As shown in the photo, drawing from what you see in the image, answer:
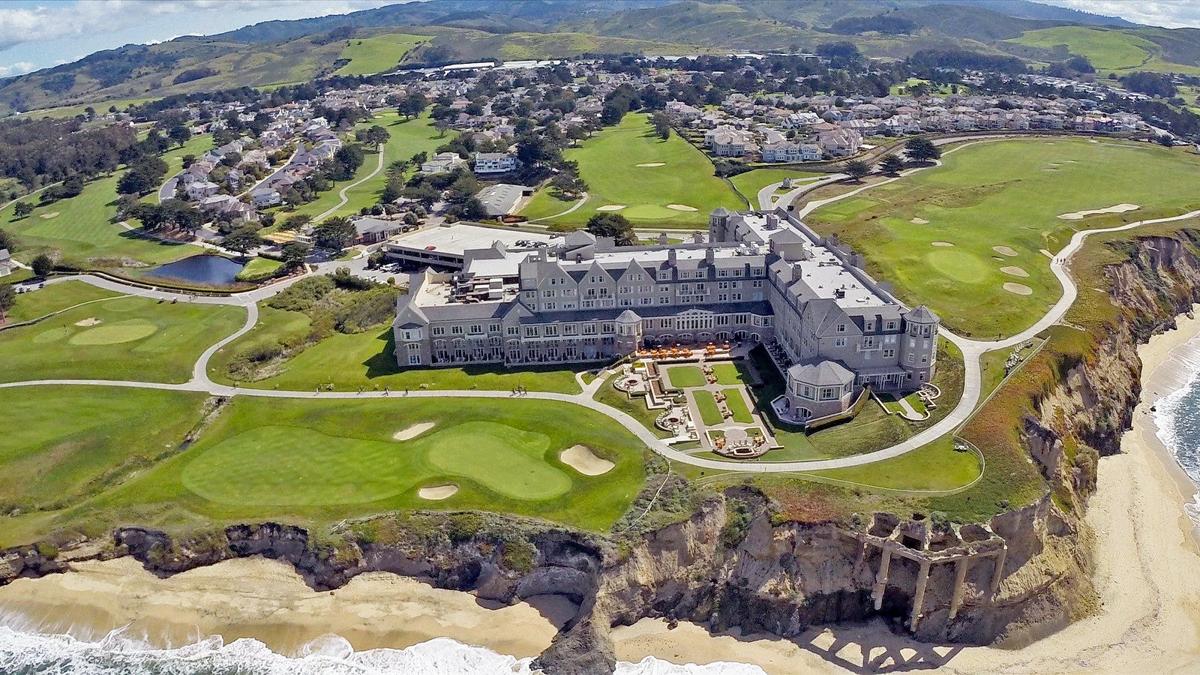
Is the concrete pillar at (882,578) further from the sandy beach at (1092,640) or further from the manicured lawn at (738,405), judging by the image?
the manicured lawn at (738,405)

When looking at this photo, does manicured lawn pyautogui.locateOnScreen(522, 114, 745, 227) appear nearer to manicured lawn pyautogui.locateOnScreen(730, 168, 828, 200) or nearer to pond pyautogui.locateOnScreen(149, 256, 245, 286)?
manicured lawn pyautogui.locateOnScreen(730, 168, 828, 200)

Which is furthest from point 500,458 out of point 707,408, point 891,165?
point 891,165

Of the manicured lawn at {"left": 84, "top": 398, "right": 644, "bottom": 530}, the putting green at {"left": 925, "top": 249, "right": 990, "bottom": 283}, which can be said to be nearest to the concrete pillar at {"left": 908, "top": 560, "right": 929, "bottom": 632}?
the manicured lawn at {"left": 84, "top": 398, "right": 644, "bottom": 530}

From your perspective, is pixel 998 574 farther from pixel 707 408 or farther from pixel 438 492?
pixel 438 492

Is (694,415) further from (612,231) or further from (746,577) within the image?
(612,231)

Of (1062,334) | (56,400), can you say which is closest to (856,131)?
(1062,334)

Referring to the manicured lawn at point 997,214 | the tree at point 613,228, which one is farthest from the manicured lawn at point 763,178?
the tree at point 613,228
